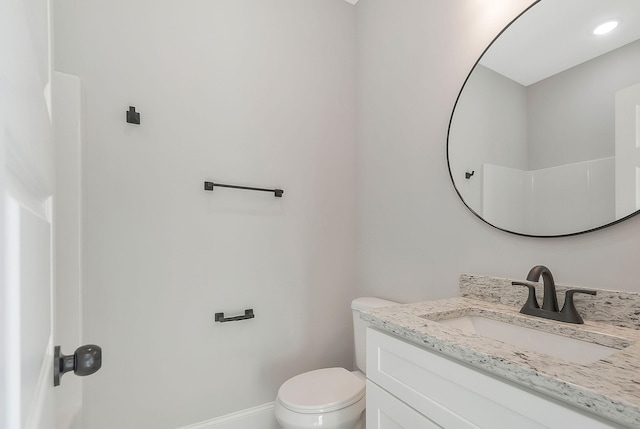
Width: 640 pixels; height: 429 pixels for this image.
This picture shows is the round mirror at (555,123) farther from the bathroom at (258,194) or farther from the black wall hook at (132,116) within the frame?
the black wall hook at (132,116)

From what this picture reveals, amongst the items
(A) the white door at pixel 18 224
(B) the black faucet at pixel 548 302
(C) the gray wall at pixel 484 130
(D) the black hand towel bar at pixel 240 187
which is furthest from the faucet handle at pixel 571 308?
(D) the black hand towel bar at pixel 240 187

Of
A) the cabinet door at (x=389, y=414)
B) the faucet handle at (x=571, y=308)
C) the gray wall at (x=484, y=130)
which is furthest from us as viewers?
the gray wall at (x=484, y=130)

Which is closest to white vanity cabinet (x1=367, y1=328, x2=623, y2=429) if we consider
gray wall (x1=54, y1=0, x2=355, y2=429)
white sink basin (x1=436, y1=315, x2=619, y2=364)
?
white sink basin (x1=436, y1=315, x2=619, y2=364)

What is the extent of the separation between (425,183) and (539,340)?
0.84 metres

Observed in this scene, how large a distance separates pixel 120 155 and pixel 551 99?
1763 millimetres

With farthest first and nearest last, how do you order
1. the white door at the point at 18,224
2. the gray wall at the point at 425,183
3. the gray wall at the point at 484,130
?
1. the gray wall at the point at 484,130
2. the gray wall at the point at 425,183
3. the white door at the point at 18,224

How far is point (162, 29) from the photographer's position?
153 cm

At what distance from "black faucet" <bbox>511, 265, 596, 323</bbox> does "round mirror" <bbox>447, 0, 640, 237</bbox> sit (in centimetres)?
18

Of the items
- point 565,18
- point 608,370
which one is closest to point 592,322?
point 608,370

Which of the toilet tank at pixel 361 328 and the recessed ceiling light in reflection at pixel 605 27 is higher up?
the recessed ceiling light in reflection at pixel 605 27

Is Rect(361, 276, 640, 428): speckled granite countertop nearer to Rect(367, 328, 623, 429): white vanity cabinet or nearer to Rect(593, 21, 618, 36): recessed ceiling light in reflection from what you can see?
Rect(367, 328, 623, 429): white vanity cabinet

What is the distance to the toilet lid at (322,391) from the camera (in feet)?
4.17

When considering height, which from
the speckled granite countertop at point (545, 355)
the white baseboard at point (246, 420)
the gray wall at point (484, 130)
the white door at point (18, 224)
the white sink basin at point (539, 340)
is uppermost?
the gray wall at point (484, 130)

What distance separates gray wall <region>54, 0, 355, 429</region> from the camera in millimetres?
1387
